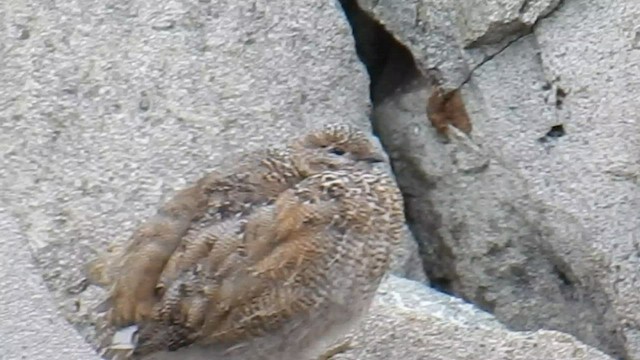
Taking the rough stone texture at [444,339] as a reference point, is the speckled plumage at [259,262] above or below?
above

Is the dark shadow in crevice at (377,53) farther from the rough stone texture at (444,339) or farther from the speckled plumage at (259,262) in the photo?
the speckled plumage at (259,262)

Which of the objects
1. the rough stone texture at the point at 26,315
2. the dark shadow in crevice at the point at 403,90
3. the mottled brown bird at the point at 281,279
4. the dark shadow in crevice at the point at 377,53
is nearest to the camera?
the mottled brown bird at the point at 281,279

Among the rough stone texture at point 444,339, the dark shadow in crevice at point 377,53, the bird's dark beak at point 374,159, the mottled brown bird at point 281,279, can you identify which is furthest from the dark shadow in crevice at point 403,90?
the mottled brown bird at point 281,279

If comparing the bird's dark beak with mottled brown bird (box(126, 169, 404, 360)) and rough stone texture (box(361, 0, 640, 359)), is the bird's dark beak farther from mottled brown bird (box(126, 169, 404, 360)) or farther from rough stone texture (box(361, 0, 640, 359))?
rough stone texture (box(361, 0, 640, 359))

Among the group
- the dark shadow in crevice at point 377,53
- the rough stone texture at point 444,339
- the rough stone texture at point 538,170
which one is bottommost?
the rough stone texture at point 444,339

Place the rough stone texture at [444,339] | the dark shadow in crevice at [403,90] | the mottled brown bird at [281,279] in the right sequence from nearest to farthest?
1. the mottled brown bird at [281,279]
2. the rough stone texture at [444,339]
3. the dark shadow in crevice at [403,90]

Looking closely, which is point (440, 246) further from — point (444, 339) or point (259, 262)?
point (259, 262)

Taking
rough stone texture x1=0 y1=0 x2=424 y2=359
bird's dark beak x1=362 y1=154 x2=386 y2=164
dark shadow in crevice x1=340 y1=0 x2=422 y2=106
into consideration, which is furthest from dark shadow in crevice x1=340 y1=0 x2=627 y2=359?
bird's dark beak x1=362 y1=154 x2=386 y2=164
